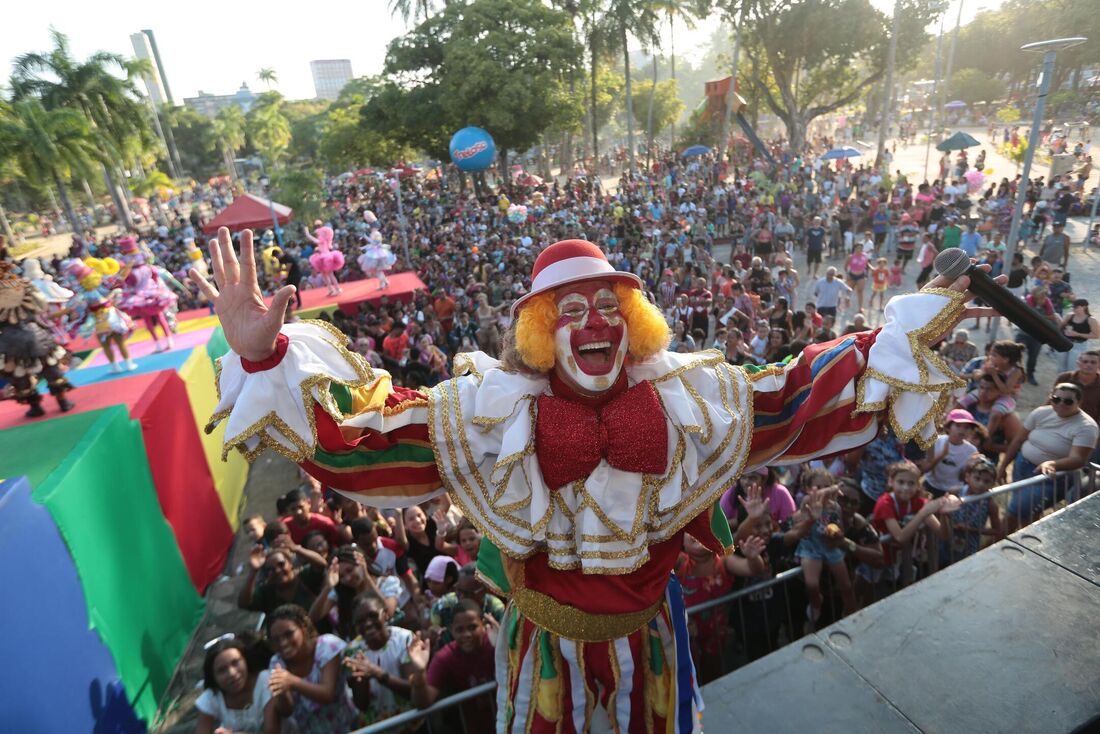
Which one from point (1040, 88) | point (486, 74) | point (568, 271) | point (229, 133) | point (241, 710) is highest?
point (486, 74)

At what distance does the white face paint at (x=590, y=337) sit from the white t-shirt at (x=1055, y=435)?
3850 mm

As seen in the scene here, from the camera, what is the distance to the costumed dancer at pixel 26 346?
5145 millimetres

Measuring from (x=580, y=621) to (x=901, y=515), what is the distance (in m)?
2.73

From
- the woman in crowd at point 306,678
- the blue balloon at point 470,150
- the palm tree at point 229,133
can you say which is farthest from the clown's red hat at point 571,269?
the palm tree at point 229,133

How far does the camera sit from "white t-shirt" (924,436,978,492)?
4.70m

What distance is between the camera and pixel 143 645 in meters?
5.05

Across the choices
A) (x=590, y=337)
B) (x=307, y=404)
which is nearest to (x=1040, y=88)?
(x=590, y=337)

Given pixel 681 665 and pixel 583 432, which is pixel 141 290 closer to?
pixel 583 432

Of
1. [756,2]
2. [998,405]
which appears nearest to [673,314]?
[998,405]

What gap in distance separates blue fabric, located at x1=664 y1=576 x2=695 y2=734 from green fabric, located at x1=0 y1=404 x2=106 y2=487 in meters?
4.29

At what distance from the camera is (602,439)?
224 centimetres

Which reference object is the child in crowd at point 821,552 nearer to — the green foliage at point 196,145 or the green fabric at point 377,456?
the green fabric at point 377,456

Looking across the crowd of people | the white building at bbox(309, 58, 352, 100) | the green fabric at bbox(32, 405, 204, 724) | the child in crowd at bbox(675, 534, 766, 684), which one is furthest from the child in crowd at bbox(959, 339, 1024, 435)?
the white building at bbox(309, 58, 352, 100)

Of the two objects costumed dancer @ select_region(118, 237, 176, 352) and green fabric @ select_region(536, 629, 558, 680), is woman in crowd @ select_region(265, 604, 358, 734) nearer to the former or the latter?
green fabric @ select_region(536, 629, 558, 680)
